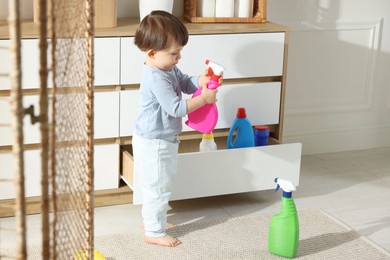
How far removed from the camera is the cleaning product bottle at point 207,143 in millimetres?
2525

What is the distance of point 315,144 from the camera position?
10.8 ft

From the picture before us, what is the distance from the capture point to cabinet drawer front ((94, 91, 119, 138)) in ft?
7.90

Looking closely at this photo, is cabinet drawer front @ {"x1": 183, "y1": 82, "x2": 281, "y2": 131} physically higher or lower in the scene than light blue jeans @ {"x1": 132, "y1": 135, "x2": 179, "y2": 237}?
higher

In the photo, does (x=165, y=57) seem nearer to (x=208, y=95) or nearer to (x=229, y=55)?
(x=208, y=95)

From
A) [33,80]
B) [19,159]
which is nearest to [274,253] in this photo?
[33,80]

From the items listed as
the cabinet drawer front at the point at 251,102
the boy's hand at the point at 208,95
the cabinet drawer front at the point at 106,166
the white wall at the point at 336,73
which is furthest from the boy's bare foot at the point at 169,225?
the white wall at the point at 336,73

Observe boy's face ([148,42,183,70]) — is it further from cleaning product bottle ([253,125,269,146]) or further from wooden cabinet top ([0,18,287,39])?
cleaning product bottle ([253,125,269,146])

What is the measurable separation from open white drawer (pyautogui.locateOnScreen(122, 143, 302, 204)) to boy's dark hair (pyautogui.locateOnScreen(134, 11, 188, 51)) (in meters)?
0.44

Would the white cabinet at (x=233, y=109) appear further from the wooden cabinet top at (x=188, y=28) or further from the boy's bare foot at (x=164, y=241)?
the boy's bare foot at (x=164, y=241)

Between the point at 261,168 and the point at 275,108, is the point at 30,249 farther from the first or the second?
the point at 275,108

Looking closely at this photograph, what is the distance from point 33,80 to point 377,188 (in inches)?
58.5

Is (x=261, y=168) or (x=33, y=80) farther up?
(x=33, y=80)

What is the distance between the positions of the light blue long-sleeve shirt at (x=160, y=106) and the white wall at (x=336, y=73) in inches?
39.5

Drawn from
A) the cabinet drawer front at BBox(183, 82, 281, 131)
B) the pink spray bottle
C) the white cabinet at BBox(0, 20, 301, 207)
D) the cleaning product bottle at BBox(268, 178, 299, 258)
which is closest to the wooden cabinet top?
the white cabinet at BBox(0, 20, 301, 207)
